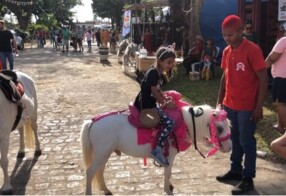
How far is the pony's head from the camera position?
4070mm

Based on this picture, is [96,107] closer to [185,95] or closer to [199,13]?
[185,95]

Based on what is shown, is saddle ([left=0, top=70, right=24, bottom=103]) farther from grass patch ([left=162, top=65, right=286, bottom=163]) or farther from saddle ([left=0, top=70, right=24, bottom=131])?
grass patch ([left=162, top=65, right=286, bottom=163])

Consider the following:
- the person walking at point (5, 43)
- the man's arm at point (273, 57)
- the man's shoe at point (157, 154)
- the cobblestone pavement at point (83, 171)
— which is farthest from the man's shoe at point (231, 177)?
the person walking at point (5, 43)

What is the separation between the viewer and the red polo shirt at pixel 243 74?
164 inches

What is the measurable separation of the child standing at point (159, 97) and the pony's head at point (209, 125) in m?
0.21

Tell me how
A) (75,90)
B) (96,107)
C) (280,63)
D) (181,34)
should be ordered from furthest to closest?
(181,34), (75,90), (96,107), (280,63)

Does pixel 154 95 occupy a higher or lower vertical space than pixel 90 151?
higher

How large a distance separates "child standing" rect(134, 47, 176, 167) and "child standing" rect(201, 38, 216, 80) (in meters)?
8.59

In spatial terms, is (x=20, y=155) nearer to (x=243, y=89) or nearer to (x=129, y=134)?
(x=129, y=134)

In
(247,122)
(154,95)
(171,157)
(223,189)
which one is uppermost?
(154,95)

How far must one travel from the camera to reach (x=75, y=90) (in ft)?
40.0

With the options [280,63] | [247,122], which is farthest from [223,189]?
[280,63]

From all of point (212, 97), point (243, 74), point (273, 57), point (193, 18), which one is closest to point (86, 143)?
point (243, 74)

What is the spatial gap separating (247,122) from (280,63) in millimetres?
2258
